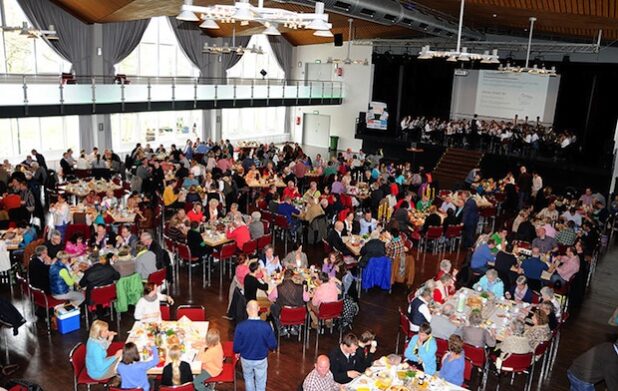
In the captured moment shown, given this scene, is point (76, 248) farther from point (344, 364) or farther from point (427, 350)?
point (427, 350)

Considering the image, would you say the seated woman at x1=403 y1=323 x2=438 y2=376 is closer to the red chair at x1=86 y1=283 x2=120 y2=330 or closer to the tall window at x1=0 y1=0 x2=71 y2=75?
the red chair at x1=86 y1=283 x2=120 y2=330

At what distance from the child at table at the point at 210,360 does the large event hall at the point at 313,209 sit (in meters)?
0.02

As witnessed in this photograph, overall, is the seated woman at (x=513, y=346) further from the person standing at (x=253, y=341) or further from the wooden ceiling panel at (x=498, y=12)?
the wooden ceiling panel at (x=498, y=12)

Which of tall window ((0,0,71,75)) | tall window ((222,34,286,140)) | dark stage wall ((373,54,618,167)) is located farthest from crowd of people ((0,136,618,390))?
tall window ((222,34,286,140))

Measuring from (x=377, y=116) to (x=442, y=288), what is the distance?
20.4 m

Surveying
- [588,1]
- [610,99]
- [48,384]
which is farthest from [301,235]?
[610,99]

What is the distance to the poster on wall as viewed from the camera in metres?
28.2

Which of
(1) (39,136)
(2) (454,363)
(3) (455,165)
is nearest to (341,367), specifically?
(2) (454,363)

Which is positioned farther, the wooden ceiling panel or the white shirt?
the wooden ceiling panel

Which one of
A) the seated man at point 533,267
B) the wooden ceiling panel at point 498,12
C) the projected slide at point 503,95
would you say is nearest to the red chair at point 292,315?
the seated man at point 533,267

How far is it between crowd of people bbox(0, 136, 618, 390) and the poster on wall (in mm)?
10060

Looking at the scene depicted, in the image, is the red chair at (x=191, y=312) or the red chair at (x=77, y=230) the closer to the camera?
the red chair at (x=191, y=312)

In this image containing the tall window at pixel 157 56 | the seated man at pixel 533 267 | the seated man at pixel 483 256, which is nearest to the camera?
the seated man at pixel 533 267

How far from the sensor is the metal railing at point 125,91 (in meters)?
15.7
